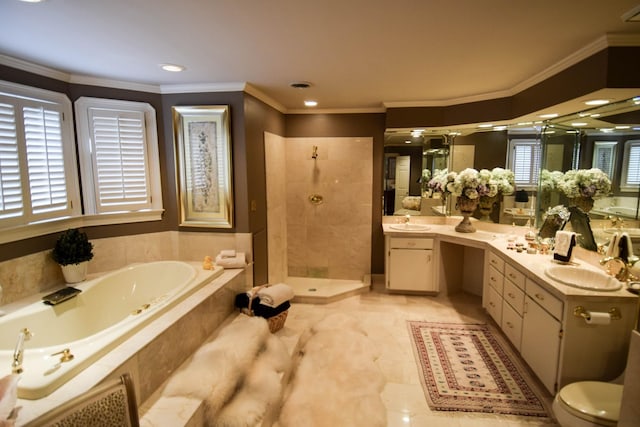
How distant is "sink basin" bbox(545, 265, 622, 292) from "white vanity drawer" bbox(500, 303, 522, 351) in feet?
1.57

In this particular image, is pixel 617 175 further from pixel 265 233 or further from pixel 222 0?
pixel 265 233

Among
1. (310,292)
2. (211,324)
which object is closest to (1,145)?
(211,324)

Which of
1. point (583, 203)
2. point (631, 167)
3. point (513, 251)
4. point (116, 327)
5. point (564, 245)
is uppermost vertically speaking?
point (631, 167)

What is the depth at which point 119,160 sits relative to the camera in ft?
10.3

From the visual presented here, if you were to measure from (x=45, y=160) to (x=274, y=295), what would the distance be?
7.10 feet

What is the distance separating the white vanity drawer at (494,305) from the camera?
10.2ft

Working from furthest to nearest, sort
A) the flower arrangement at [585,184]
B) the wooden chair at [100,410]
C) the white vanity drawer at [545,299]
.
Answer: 1. the flower arrangement at [585,184]
2. the white vanity drawer at [545,299]
3. the wooden chair at [100,410]

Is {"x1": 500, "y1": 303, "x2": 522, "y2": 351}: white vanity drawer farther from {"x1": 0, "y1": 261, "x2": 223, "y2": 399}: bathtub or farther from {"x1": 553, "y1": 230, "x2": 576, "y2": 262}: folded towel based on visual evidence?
{"x1": 0, "y1": 261, "x2": 223, "y2": 399}: bathtub

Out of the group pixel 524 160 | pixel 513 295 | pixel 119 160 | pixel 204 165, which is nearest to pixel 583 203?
pixel 513 295

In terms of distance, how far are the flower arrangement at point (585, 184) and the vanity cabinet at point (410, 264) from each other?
4.80 feet

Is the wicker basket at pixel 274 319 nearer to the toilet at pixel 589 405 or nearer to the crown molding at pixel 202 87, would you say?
the crown molding at pixel 202 87

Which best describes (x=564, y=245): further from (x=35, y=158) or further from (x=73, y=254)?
(x=35, y=158)

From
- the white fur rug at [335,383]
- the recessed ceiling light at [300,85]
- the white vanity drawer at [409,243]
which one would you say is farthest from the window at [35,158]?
the white vanity drawer at [409,243]

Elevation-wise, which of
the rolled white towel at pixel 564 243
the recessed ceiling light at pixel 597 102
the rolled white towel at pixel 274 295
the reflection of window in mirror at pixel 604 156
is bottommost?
the rolled white towel at pixel 274 295
